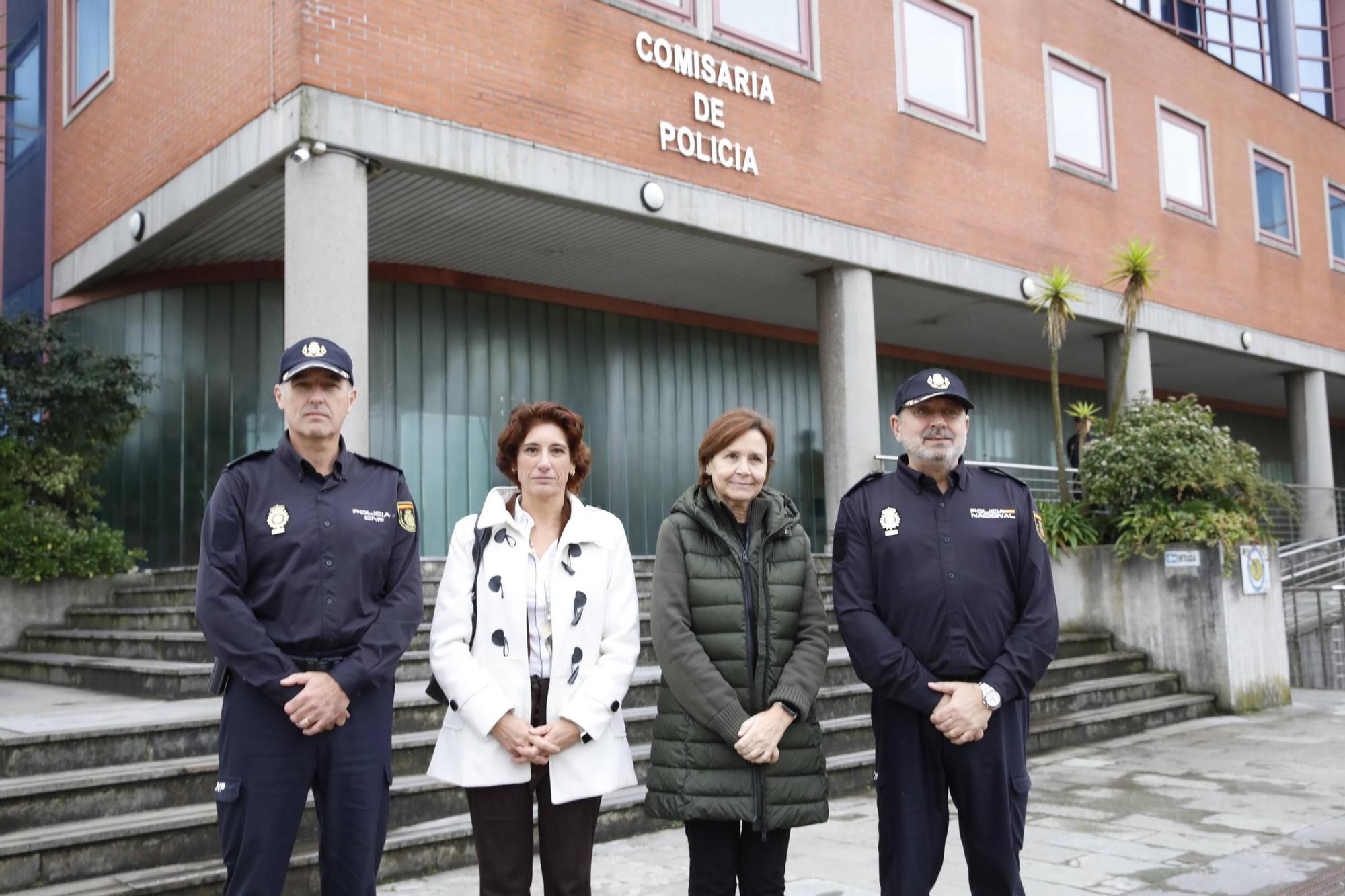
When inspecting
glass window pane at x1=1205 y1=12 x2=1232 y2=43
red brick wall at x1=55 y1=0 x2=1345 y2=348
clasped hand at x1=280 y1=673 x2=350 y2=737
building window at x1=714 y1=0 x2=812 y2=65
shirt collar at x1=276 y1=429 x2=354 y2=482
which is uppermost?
glass window pane at x1=1205 y1=12 x2=1232 y2=43

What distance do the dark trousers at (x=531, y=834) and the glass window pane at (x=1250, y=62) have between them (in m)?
28.6

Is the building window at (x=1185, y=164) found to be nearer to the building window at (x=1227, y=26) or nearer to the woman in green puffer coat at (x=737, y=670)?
the building window at (x=1227, y=26)

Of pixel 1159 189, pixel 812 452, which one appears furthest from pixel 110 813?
pixel 1159 189

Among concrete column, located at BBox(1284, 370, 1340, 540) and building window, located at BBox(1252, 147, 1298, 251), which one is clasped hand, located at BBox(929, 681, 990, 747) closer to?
concrete column, located at BBox(1284, 370, 1340, 540)

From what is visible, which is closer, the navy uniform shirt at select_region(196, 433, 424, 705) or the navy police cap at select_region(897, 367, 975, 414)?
the navy uniform shirt at select_region(196, 433, 424, 705)

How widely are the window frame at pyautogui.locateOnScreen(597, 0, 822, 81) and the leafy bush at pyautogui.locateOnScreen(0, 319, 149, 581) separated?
553 centimetres

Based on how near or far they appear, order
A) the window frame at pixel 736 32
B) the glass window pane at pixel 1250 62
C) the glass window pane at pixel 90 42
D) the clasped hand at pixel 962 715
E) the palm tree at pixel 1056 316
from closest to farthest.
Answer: the clasped hand at pixel 962 715, the window frame at pixel 736 32, the glass window pane at pixel 90 42, the palm tree at pixel 1056 316, the glass window pane at pixel 1250 62

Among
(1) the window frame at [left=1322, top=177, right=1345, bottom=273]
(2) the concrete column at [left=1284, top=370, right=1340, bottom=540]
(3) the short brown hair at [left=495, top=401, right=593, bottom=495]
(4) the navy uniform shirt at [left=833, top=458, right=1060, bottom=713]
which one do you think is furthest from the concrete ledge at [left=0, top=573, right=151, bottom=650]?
(1) the window frame at [left=1322, top=177, right=1345, bottom=273]

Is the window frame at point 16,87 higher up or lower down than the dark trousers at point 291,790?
higher up

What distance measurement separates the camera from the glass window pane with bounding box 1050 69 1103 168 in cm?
1467

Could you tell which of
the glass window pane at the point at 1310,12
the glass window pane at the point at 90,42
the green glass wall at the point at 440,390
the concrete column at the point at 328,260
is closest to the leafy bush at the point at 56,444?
the green glass wall at the point at 440,390

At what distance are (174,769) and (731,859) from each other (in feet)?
9.43

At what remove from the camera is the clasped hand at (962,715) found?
3510mm

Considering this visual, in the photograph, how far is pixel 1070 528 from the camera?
1120cm
